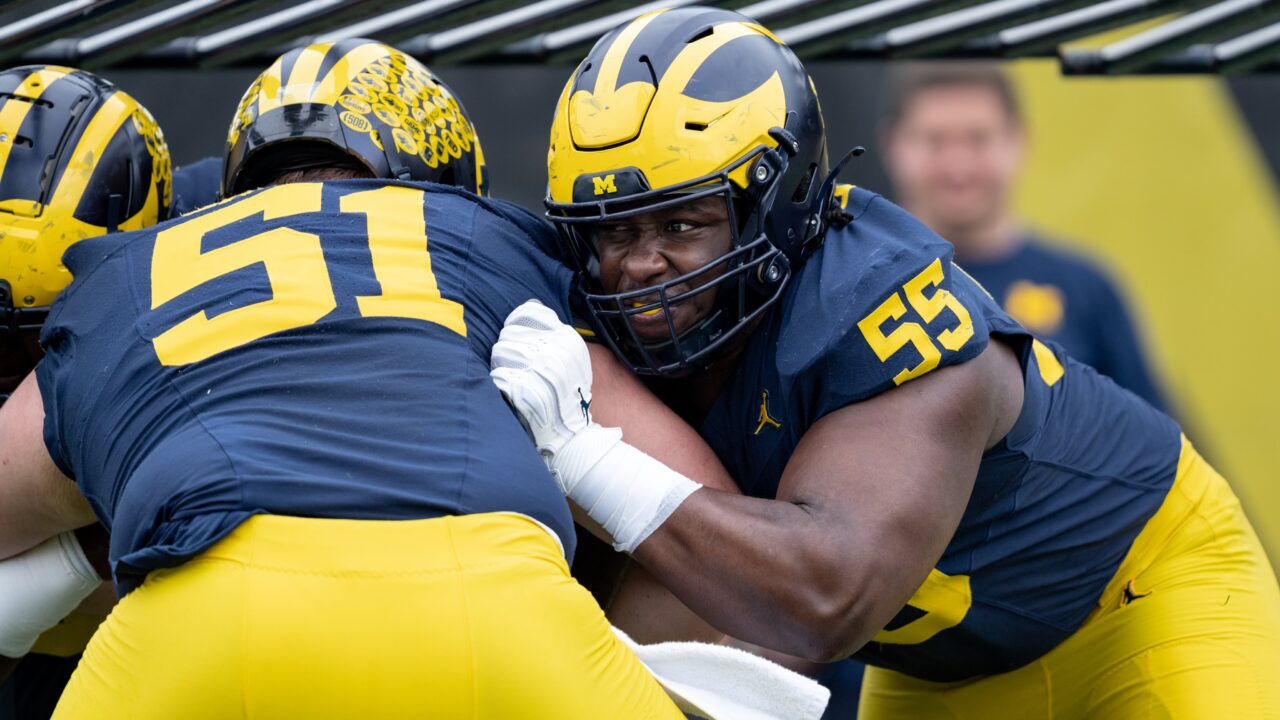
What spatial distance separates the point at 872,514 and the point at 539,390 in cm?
55

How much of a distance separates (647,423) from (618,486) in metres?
0.26

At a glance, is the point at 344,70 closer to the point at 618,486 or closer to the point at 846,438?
the point at 618,486

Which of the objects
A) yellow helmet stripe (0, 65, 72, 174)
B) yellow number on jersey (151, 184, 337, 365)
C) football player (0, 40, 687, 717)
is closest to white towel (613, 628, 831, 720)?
football player (0, 40, 687, 717)

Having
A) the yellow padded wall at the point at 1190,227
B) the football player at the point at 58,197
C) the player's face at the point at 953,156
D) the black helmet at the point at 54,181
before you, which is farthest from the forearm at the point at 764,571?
the yellow padded wall at the point at 1190,227

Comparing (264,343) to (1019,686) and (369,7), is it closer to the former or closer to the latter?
(369,7)

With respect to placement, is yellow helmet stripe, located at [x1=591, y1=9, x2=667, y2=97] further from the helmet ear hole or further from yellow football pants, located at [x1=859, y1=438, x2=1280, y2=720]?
yellow football pants, located at [x1=859, y1=438, x2=1280, y2=720]

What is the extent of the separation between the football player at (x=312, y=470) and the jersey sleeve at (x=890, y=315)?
1.40 feet

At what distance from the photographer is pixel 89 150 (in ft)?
9.89

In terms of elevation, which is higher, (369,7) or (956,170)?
(369,7)

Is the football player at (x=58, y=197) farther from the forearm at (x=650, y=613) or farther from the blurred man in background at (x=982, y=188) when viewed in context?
the blurred man in background at (x=982, y=188)

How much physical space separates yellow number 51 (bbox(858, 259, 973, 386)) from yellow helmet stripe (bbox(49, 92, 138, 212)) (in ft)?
4.90

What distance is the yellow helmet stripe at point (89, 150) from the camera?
9.68ft

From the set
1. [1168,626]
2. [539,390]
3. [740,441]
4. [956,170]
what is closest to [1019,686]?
[1168,626]

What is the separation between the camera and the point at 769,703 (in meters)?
2.41
